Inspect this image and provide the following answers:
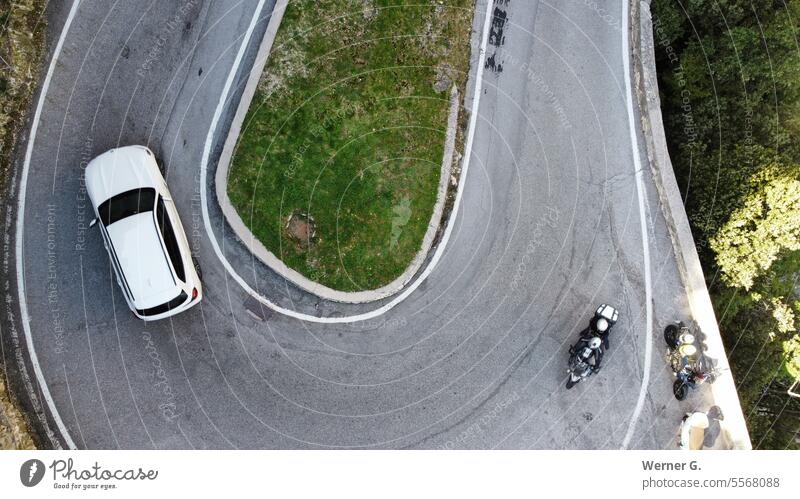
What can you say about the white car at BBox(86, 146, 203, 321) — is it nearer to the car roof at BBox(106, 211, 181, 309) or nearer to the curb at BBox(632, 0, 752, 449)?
the car roof at BBox(106, 211, 181, 309)

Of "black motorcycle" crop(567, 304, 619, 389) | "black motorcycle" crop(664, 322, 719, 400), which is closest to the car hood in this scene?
"black motorcycle" crop(567, 304, 619, 389)

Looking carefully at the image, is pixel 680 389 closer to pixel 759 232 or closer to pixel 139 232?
pixel 759 232

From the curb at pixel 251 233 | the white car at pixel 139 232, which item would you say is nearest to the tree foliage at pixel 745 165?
the curb at pixel 251 233

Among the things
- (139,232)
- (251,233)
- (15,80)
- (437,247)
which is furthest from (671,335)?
(15,80)

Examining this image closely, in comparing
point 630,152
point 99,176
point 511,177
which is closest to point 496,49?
point 511,177

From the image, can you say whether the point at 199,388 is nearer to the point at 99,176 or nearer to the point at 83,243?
the point at 83,243

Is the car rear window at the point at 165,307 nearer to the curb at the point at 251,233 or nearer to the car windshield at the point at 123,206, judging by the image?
the curb at the point at 251,233
